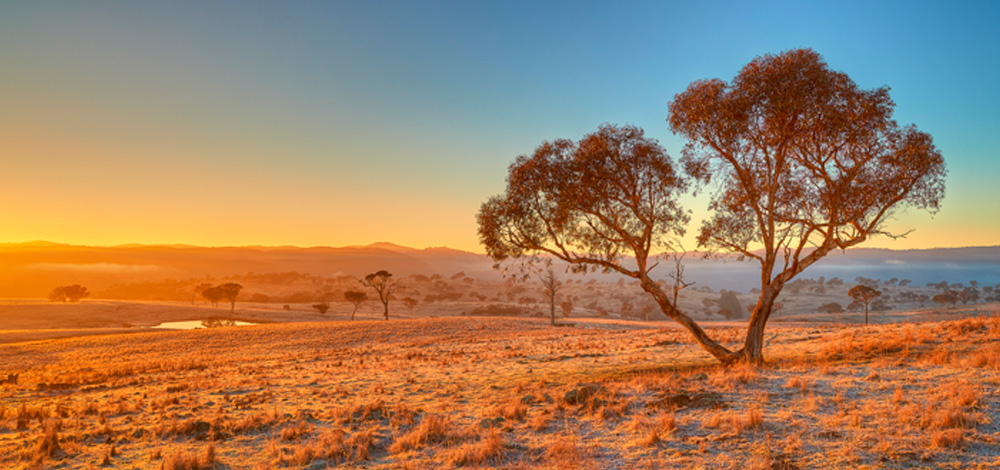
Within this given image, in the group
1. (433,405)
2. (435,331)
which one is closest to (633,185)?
(433,405)

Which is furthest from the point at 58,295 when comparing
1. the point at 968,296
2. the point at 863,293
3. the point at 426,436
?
the point at 968,296

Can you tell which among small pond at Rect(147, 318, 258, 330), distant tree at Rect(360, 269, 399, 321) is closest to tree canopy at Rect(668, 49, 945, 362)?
distant tree at Rect(360, 269, 399, 321)

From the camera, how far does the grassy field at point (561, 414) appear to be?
8.95 m

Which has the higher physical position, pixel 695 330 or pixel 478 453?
pixel 695 330

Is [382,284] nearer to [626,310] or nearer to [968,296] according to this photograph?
[626,310]

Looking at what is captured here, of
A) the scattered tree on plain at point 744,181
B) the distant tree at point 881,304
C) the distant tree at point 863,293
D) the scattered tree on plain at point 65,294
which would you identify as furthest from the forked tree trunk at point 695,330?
the scattered tree on plain at point 65,294

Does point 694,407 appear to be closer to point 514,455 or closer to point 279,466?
point 514,455

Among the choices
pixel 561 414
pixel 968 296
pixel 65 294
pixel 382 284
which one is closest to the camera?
pixel 561 414

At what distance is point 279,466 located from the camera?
31.9ft

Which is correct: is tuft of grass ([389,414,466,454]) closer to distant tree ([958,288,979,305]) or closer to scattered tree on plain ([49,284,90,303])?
scattered tree on plain ([49,284,90,303])

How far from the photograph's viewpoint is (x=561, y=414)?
12391 mm

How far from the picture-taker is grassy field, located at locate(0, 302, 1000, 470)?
895cm

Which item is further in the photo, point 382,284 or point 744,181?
point 382,284

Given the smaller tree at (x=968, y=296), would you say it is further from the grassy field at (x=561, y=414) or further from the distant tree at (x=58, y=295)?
the distant tree at (x=58, y=295)
